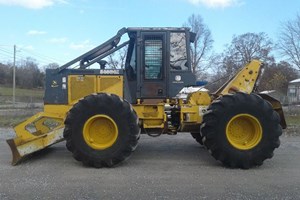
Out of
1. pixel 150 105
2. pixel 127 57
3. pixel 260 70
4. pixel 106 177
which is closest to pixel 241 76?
pixel 260 70

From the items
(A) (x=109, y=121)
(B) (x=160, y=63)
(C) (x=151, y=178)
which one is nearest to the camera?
(C) (x=151, y=178)

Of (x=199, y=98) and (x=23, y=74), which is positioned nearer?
(x=199, y=98)

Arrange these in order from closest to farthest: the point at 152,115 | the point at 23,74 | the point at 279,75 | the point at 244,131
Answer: the point at 244,131, the point at 152,115, the point at 279,75, the point at 23,74

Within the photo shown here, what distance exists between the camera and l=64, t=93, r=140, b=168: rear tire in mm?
7836

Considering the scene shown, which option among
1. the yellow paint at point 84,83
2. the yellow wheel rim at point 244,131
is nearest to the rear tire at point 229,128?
the yellow wheel rim at point 244,131

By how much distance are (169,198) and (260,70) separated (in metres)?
4.46

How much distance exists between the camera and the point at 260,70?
29.7 feet

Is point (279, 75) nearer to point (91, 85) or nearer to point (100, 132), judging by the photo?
point (91, 85)

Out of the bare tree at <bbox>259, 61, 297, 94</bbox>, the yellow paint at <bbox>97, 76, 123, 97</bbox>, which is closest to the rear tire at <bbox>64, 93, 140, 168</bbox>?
the yellow paint at <bbox>97, 76, 123, 97</bbox>

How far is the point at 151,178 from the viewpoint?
22.8ft

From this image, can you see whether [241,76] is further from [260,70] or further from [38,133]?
[38,133]

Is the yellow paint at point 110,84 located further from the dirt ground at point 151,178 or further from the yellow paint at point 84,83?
the dirt ground at point 151,178

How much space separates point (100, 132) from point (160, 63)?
2061 mm

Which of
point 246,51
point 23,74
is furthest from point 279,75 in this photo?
point 23,74
